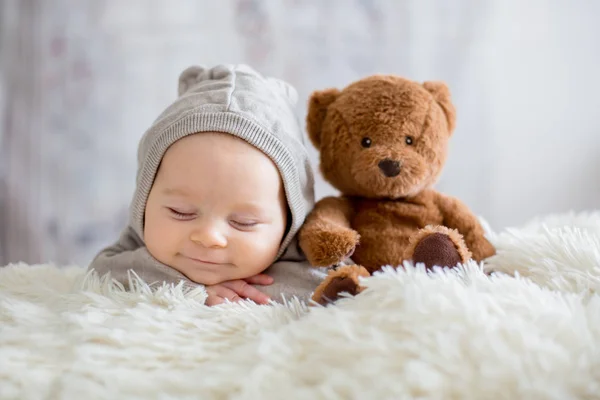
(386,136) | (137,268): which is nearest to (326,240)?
(386,136)

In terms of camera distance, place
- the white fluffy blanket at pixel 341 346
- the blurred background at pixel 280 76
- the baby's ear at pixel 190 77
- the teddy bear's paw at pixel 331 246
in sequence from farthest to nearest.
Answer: the blurred background at pixel 280 76 → the baby's ear at pixel 190 77 → the teddy bear's paw at pixel 331 246 → the white fluffy blanket at pixel 341 346

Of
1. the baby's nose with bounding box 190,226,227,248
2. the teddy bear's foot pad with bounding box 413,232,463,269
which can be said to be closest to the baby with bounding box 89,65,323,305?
the baby's nose with bounding box 190,226,227,248

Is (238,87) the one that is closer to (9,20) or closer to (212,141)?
(212,141)

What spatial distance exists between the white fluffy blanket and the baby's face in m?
0.16

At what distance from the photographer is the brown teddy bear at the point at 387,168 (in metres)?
1.04

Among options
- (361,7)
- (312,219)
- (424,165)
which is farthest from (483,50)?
(312,219)

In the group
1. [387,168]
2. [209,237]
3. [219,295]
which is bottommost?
[219,295]

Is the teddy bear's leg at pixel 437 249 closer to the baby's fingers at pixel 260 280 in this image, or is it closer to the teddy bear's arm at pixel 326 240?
the teddy bear's arm at pixel 326 240

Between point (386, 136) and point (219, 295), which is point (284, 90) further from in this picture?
point (219, 295)

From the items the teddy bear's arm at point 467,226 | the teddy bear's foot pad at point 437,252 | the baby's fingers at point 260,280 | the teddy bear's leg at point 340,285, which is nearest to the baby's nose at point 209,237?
the baby's fingers at point 260,280

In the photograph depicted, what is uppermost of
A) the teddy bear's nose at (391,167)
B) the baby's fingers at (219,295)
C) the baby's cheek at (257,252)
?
the teddy bear's nose at (391,167)

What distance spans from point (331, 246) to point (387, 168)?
0.19m

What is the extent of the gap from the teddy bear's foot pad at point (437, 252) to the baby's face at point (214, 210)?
0.92 feet

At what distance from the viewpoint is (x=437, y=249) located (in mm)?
865
